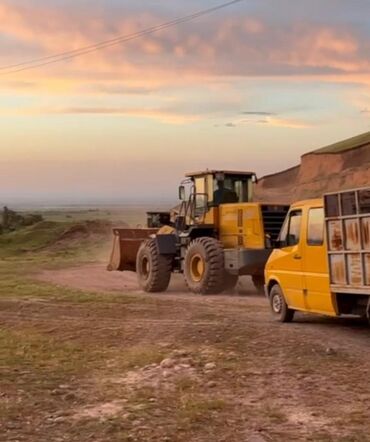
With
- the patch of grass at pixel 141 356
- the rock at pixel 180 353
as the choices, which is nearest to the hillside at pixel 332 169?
the patch of grass at pixel 141 356

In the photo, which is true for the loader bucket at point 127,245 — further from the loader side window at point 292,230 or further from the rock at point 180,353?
the rock at point 180,353

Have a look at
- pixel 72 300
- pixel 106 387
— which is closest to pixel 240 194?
pixel 72 300

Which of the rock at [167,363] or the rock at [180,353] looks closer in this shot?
the rock at [167,363]

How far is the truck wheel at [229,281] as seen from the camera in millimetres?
21469

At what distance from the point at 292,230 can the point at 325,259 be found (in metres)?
1.33

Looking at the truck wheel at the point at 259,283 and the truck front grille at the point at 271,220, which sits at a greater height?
the truck front grille at the point at 271,220

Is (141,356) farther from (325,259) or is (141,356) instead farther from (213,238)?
(213,238)

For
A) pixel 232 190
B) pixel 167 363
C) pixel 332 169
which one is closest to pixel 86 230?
pixel 332 169

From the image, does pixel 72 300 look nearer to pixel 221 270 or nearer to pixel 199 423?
pixel 221 270

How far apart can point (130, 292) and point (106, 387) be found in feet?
43.4

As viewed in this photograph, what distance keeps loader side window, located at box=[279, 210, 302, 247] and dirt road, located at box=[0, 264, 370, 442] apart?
1441 millimetres

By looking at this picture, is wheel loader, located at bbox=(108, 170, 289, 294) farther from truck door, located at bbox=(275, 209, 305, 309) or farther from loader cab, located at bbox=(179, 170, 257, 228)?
truck door, located at bbox=(275, 209, 305, 309)

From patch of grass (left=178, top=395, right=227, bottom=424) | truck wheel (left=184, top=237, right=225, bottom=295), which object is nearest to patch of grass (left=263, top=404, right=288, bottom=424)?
patch of grass (left=178, top=395, right=227, bottom=424)

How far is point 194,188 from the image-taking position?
2269 centimetres
